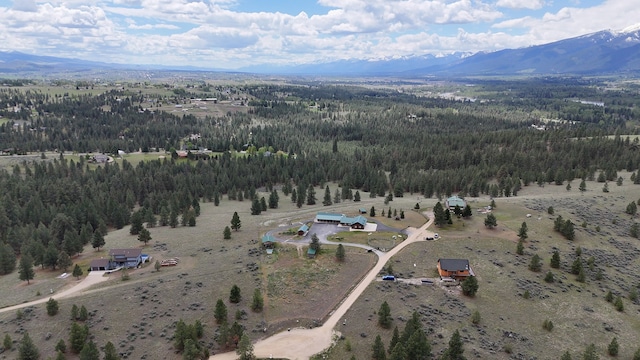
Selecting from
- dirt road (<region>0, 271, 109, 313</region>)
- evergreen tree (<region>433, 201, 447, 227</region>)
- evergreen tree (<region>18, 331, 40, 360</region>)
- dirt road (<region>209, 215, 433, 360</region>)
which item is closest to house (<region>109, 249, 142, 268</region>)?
dirt road (<region>0, 271, 109, 313</region>)

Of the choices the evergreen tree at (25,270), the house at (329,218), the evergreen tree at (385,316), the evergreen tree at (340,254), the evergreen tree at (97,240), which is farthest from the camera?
the house at (329,218)

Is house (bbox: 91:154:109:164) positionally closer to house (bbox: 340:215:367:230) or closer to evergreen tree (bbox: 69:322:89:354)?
house (bbox: 340:215:367:230)

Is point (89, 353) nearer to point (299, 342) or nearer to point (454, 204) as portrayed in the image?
point (299, 342)

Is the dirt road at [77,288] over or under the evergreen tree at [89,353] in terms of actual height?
under

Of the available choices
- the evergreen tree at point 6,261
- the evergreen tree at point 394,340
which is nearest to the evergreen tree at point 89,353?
the evergreen tree at point 394,340

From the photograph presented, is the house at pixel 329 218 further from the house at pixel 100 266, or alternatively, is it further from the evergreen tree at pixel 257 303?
the house at pixel 100 266

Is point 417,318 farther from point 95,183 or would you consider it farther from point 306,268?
point 95,183

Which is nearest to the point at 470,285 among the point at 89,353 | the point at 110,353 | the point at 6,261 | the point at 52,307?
the point at 110,353
